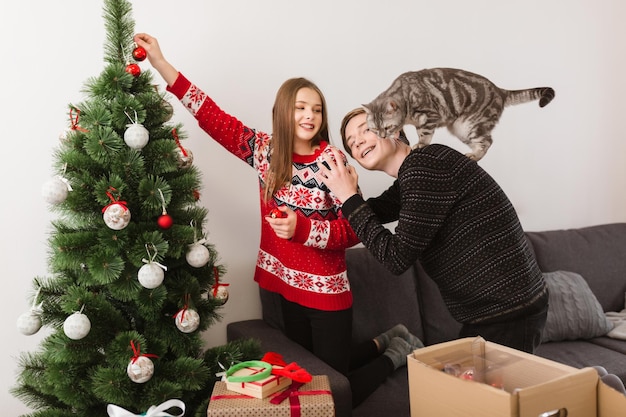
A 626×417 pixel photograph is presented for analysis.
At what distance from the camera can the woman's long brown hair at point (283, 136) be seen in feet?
6.11

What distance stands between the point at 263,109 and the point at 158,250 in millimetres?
1022

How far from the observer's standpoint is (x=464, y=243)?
1441mm

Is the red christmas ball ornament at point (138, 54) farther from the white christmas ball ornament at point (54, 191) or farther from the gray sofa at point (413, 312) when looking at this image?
the gray sofa at point (413, 312)

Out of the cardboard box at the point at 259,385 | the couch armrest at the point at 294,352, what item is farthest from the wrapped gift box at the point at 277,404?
the couch armrest at the point at 294,352

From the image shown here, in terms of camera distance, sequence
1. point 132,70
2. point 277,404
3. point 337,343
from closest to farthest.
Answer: point 277,404 → point 132,70 → point 337,343

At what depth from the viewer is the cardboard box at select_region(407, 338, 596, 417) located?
0.90 metres

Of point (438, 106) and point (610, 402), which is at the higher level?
point (438, 106)

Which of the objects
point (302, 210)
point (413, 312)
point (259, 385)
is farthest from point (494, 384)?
point (413, 312)

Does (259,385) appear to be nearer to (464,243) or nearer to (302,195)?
(464,243)

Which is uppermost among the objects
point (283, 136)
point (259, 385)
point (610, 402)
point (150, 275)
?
point (283, 136)

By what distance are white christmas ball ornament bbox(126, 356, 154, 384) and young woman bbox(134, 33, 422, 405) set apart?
0.56m

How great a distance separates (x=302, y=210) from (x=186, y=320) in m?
0.54

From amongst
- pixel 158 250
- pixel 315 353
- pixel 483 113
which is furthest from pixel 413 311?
pixel 158 250

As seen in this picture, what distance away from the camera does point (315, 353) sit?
6.51ft
